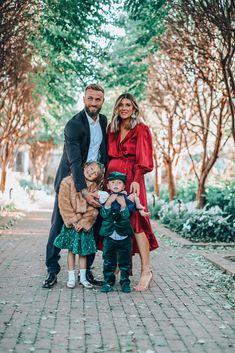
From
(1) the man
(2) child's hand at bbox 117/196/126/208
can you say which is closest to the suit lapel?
(1) the man

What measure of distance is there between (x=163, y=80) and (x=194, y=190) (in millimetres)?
3531

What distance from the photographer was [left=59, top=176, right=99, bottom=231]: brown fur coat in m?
5.71

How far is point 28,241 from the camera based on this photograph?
10.5 m

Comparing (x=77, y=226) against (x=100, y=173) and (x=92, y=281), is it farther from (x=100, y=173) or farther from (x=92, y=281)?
(x=92, y=281)

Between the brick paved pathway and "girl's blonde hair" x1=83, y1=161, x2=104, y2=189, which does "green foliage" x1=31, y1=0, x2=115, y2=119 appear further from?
the brick paved pathway

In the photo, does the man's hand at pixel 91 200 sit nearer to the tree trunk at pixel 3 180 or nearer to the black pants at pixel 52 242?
the black pants at pixel 52 242

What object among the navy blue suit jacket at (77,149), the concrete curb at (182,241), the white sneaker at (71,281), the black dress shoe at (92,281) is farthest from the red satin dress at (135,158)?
the concrete curb at (182,241)

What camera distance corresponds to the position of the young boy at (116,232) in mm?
5613

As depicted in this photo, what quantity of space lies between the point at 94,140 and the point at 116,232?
1.09 m

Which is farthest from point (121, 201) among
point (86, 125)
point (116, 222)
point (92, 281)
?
point (92, 281)

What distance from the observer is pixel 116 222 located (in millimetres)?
5648

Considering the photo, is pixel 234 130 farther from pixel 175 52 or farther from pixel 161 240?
pixel 175 52

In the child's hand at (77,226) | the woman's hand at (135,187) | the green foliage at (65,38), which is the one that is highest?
the green foliage at (65,38)

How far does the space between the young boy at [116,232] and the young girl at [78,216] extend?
15 centimetres
